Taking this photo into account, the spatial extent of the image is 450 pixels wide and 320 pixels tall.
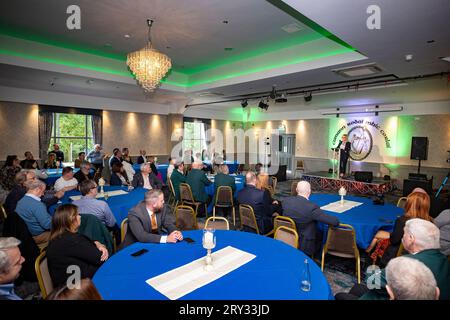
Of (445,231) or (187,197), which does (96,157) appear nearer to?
(187,197)

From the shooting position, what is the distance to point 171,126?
12945 mm

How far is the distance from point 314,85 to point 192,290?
8136mm

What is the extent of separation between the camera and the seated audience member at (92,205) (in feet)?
10.9

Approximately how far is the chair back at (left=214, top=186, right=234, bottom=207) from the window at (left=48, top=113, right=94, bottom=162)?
7547mm

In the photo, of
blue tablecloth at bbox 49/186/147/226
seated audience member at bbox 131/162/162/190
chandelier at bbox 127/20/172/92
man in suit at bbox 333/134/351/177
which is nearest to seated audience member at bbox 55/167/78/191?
blue tablecloth at bbox 49/186/147/226

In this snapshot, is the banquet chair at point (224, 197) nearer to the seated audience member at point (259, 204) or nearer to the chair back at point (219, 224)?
the seated audience member at point (259, 204)

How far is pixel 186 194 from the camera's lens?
20.1 ft

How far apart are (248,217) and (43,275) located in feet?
8.74

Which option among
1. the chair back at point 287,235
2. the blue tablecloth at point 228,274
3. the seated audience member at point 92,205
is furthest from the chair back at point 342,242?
the seated audience member at point 92,205

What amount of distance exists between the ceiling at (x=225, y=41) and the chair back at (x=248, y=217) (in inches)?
111

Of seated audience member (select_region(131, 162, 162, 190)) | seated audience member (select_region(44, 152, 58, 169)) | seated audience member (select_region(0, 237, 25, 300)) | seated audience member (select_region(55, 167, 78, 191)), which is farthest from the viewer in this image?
seated audience member (select_region(44, 152, 58, 169))

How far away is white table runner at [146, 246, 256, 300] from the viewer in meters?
1.77

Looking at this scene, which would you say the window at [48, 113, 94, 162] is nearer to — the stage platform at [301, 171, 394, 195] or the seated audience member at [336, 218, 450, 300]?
the stage platform at [301, 171, 394, 195]

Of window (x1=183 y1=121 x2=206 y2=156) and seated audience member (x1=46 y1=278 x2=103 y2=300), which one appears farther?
window (x1=183 y1=121 x2=206 y2=156)
